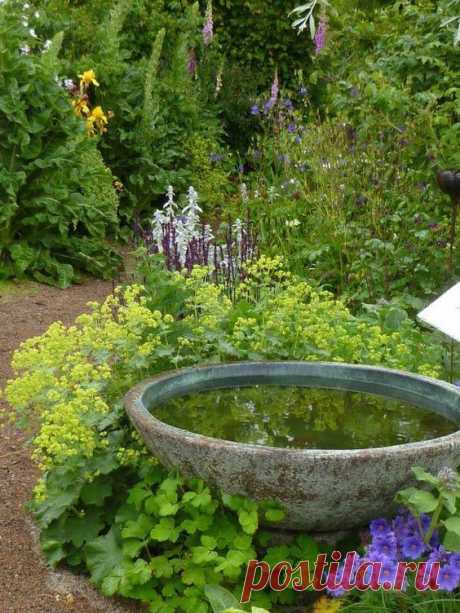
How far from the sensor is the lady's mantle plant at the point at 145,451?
2721mm

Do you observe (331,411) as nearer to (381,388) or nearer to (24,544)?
(381,388)

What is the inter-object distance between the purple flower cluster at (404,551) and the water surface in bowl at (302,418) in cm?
28

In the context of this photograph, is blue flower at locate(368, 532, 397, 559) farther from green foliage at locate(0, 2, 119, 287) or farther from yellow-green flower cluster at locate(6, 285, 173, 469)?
green foliage at locate(0, 2, 119, 287)

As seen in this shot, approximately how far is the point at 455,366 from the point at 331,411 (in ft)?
3.37

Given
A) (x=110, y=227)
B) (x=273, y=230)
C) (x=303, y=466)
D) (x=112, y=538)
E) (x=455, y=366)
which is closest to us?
(x=303, y=466)

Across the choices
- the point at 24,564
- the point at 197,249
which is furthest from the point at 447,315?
the point at 197,249

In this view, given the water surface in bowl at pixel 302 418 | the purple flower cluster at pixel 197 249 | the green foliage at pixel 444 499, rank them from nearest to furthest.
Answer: the green foliage at pixel 444 499 < the water surface in bowl at pixel 302 418 < the purple flower cluster at pixel 197 249

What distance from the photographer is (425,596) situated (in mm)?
2537

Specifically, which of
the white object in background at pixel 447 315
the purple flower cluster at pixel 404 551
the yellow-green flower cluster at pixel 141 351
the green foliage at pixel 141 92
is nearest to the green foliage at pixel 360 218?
the yellow-green flower cluster at pixel 141 351

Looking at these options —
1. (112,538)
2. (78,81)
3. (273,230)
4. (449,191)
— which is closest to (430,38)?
(273,230)

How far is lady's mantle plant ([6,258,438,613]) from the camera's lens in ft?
8.93

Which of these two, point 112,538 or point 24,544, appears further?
point 24,544

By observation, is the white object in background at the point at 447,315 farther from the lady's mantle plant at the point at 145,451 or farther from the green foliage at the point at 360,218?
the green foliage at the point at 360,218

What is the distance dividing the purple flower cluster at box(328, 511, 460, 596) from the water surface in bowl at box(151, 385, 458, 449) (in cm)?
28
